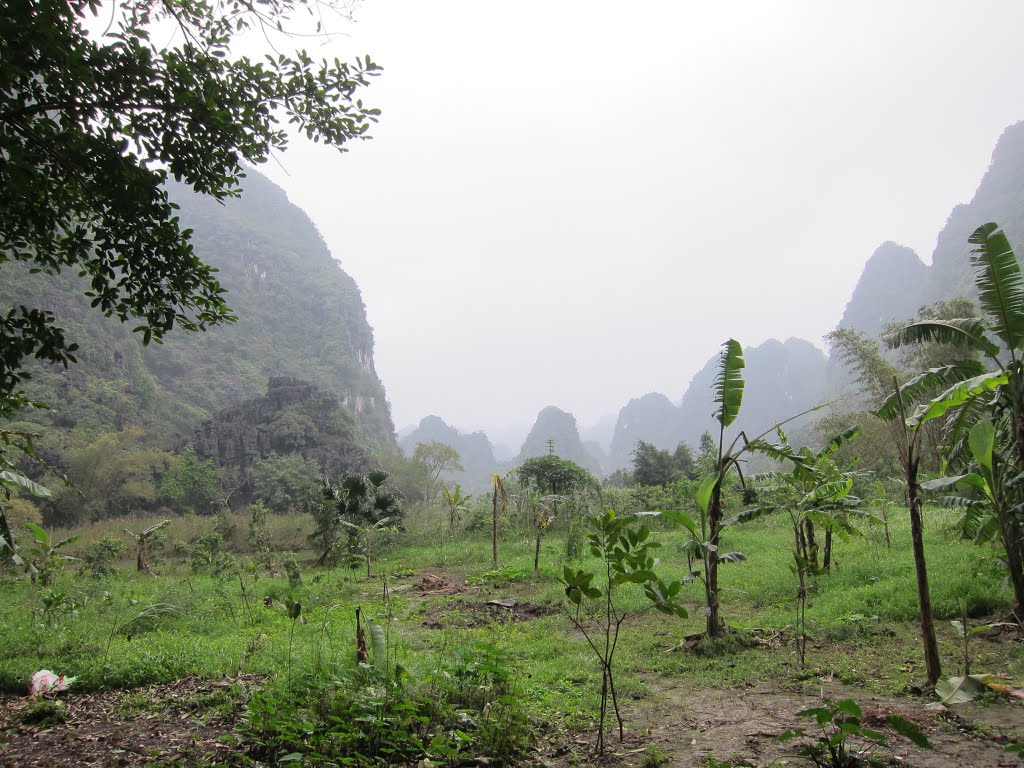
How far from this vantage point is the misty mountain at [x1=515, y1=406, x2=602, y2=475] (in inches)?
3418

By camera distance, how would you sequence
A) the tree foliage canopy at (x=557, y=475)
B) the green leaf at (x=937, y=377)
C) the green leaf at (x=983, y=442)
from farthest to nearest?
the tree foliage canopy at (x=557, y=475)
the green leaf at (x=937, y=377)
the green leaf at (x=983, y=442)

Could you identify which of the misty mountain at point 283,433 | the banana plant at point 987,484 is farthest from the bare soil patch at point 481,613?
the misty mountain at point 283,433

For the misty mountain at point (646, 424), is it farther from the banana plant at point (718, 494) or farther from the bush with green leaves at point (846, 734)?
the bush with green leaves at point (846, 734)

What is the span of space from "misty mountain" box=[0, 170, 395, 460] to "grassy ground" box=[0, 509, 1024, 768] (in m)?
28.4

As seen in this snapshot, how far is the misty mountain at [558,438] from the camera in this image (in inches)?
3418

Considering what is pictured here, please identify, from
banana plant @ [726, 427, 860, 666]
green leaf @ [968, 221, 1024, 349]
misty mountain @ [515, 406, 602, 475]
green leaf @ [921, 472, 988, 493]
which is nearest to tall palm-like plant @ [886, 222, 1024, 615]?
green leaf @ [968, 221, 1024, 349]

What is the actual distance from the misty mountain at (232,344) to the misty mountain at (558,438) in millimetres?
23135

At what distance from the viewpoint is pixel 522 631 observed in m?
7.70

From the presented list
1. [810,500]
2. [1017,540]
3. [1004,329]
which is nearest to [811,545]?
A: [810,500]

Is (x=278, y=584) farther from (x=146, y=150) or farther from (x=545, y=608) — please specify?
(x=146, y=150)

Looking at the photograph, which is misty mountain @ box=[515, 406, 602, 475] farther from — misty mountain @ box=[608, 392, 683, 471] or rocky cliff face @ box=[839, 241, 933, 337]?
rocky cliff face @ box=[839, 241, 933, 337]

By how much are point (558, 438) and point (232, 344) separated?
50169mm

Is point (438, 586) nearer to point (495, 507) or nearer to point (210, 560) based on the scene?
point (495, 507)

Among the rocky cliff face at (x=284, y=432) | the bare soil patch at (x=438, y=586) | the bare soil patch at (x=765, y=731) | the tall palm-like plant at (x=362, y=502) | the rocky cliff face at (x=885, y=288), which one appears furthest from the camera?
the rocky cliff face at (x=885, y=288)
